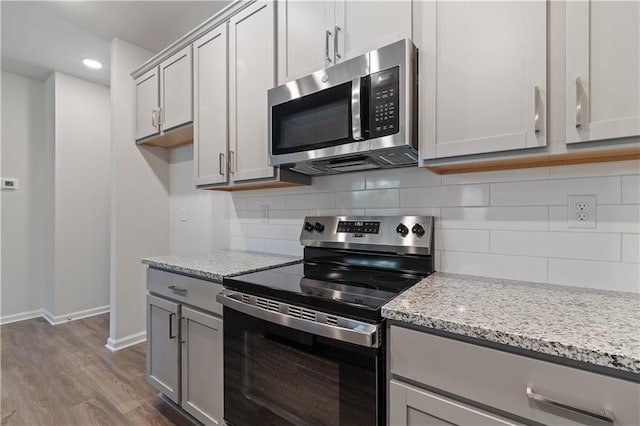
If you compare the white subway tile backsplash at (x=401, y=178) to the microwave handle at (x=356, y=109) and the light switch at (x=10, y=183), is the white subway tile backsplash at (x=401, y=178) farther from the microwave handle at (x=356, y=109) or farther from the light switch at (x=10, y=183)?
the light switch at (x=10, y=183)

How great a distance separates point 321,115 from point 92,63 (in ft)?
9.69

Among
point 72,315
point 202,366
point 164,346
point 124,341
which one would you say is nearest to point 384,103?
point 202,366

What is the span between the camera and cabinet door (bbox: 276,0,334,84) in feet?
4.76

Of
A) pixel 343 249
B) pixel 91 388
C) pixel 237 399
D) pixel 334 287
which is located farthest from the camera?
pixel 91 388

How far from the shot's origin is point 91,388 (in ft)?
6.77

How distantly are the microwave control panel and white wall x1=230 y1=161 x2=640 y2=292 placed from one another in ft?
1.21

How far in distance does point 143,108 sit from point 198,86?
866 mm

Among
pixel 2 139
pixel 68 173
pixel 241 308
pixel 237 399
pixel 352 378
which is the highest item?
pixel 2 139

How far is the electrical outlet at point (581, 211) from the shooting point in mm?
1120

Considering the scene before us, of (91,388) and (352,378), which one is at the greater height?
(352,378)

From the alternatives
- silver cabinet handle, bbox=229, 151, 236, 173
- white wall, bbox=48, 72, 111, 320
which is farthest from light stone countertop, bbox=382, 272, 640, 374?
white wall, bbox=48, 72, 111, 320

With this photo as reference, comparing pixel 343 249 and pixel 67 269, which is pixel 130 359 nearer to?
pixel 67 269

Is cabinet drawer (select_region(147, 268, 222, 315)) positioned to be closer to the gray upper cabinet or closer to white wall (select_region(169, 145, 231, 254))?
white wall (select_region(169, 145, 231, 254))

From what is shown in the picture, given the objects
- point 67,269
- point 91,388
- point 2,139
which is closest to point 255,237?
point 91,388
